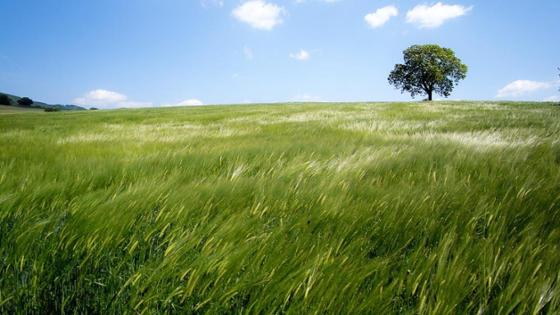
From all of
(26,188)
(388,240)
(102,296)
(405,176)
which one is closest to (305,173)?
(405,176)

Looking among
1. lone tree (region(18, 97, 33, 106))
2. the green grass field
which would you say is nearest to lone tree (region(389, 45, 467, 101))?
the green grass field

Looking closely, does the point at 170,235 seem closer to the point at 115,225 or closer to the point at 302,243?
the point at 115,225

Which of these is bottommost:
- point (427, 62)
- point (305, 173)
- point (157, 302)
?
point (157, 302)

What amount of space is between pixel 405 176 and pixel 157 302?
163 centimetres

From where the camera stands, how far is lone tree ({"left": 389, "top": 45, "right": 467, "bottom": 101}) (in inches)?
2179

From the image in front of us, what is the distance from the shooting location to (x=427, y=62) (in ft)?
183

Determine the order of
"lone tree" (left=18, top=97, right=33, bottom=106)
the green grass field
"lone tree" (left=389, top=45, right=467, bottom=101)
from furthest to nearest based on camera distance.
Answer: "lone tree" (left=18, top=97, right=33, bottom=106)
"lone tree" (left=389, top=45, right=467, bottom=101)
the green grass field

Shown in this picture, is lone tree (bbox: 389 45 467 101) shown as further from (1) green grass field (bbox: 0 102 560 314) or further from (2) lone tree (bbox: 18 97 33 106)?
(2) lone tree (bbox: 18 97 33 106)

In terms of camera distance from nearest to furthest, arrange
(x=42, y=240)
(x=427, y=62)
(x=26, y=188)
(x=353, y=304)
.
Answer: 1. (x=353, y=304)
2. (x=42, y=240)
3. (x=26, y=188)
4. (x=427, y=62)

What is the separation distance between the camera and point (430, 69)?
5500 centimetres

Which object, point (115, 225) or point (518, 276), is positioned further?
point (115, 225)

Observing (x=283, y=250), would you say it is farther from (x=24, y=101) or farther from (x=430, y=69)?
(x=24, y=101)

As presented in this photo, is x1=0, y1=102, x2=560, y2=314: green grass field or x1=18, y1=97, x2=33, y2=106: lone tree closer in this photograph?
x1=0, y1=102, x2=560, y2=314: green grass field

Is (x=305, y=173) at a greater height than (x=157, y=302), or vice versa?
(x=305, y=173)
